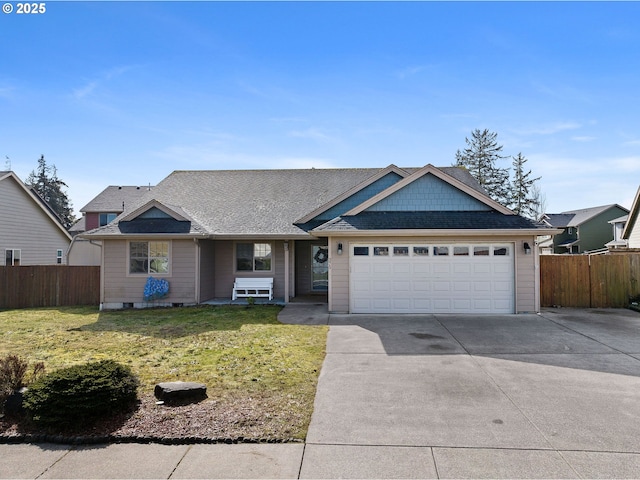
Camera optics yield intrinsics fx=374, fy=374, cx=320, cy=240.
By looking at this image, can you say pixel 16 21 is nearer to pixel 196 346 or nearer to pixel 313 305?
pixel 196 346

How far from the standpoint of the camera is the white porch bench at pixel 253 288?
14.5 metres

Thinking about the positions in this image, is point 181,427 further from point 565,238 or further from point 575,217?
point 575,217

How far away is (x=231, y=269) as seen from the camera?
1515cm

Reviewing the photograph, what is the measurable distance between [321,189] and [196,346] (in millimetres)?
10637

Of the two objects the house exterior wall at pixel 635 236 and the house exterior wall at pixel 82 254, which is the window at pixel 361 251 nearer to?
the house exterior wall at pixel 635 236

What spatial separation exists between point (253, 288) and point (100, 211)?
20903mm

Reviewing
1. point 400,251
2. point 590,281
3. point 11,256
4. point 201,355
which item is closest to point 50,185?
point 11,256

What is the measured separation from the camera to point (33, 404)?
418cm

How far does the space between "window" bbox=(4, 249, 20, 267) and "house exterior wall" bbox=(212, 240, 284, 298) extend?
11612 mm

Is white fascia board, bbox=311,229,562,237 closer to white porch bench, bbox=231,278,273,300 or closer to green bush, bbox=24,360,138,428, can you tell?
white porch bench, bbox=231,278,273,300

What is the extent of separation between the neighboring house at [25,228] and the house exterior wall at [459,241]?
16.9 meters

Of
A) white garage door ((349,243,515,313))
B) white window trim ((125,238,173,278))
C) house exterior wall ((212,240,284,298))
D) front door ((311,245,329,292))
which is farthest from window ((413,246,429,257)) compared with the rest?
white window trim ((125,238,173,278))

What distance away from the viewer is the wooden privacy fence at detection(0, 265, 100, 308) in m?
15.1

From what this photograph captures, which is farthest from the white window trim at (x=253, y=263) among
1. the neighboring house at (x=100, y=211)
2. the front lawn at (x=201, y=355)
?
the neighboring house at (x=100, y=211)
